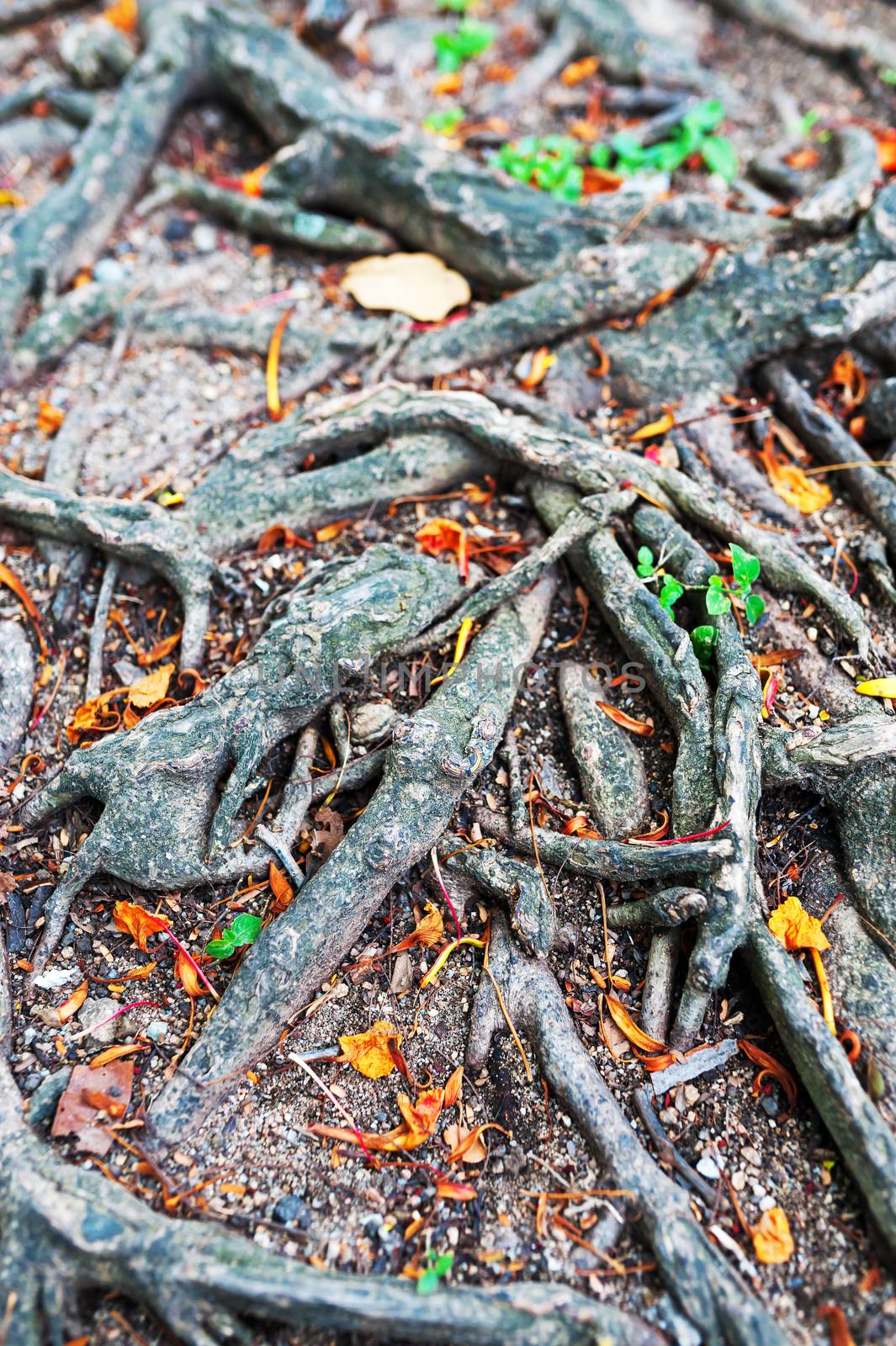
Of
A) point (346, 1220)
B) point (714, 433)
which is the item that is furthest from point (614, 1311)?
point (714, 433)

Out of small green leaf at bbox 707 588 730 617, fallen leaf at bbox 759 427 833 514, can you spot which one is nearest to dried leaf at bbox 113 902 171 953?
small green leaf at bbox 707 588 730 617

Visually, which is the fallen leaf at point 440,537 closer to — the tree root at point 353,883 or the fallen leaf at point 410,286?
the tree root at point 353,883

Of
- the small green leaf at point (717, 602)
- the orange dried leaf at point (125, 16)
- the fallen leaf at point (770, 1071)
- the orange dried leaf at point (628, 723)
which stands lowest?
the fallen leaf at point (770, 1071)

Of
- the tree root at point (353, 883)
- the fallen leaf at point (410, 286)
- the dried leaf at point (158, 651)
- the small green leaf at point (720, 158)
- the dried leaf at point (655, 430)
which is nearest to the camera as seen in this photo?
the tree root at point (353, 883)

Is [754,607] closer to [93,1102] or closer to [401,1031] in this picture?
[401,1031]

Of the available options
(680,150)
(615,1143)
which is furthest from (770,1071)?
(680,150)

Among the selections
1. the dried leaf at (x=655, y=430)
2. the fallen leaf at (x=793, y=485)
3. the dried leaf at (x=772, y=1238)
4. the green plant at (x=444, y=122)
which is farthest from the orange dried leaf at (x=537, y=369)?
the dried leaf at (x=772, y=1238)

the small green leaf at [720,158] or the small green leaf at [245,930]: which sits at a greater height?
the small green leaf at [720,158]

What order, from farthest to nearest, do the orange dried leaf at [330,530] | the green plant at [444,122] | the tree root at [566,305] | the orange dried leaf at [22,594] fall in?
the green plant at [444,122], the tree root at [566,305], the orange dried leaf at [330,530], the orange dried leaf at [22,594]

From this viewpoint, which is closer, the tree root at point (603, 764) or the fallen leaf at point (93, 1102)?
the fallen leaf at point (93, 1102)
